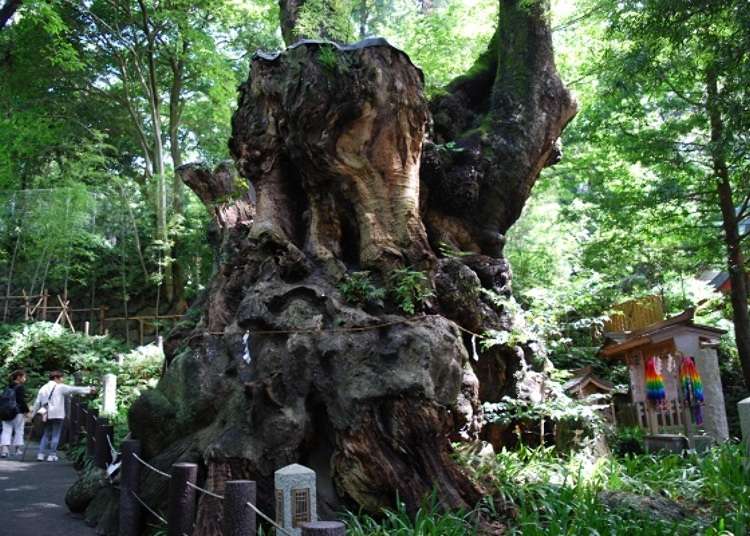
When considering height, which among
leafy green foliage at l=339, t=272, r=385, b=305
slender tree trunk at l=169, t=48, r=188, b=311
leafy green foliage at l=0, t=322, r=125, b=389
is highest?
slender tree trunk at l=169, t=48, r=188, b=311

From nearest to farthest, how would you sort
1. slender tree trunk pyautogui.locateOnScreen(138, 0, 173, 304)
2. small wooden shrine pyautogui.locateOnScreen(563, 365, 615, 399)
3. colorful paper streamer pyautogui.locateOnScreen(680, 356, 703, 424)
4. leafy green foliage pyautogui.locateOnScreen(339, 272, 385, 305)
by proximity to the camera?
leafy green foliage pyautogui.locateOnScreen(339, 272, 385, 305), small wooden shrine pyautogui.locateOnScreen(563, 365, 615, 399), colorful paper streamer pyautogui.locateOnScreen(680, 356, 703, 424), slender tree trunk pyautogui.locateOnScreen(138, 0, 173, 304)

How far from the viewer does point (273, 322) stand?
6.50 meters

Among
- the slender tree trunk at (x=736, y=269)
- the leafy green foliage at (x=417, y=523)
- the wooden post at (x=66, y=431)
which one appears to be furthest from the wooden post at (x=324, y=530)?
the slender tree trunk at (x=736, y=269)

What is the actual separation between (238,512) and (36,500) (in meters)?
Result: 5.23

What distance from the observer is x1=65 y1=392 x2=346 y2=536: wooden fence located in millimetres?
3910

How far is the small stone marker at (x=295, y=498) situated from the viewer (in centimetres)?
415

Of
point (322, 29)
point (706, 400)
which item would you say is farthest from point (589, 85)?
point (706, 400)

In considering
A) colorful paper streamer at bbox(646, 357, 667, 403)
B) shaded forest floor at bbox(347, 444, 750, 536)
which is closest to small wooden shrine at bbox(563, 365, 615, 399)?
colorful paper streamer at bbox(646, 357, 667, 403)

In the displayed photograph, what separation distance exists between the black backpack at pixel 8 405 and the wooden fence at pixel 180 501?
140 inches

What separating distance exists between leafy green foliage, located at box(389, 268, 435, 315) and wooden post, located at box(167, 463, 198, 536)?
8.50ft

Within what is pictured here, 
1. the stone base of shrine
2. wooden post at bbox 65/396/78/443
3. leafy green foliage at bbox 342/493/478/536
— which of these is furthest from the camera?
wooden post at bbox 65/396/78/443

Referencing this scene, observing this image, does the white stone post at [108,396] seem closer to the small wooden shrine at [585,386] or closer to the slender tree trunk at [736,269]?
the small wooden shrine at [585,386]

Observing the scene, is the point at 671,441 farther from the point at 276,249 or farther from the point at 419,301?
the point at 276,249

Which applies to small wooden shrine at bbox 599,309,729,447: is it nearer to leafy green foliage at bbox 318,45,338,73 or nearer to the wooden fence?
leafy green foliage at bbox 318,45,338,73
